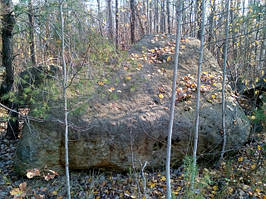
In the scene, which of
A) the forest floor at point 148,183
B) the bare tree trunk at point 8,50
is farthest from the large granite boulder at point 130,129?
the bare tree trunk at point 8,50

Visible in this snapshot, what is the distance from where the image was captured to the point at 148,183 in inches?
146

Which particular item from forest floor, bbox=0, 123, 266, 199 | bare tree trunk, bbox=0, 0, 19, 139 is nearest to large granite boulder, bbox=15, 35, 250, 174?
forest floor, bbox=0, 123, 266, 199

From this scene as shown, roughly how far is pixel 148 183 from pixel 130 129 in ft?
3.29

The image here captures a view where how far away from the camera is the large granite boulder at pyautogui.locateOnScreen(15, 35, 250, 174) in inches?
146

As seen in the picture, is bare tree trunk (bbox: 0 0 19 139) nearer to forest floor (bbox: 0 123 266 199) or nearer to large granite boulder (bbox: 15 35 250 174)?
large granite boulder (bbox: 15 35 250 174)

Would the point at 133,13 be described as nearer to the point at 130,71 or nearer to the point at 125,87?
the point at 130,71

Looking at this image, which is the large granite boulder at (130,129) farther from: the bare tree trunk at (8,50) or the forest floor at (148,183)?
the bare tree trunk at (8,50)

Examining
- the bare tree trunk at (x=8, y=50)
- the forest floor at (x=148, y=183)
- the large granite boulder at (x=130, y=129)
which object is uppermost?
the bare tree trunk at (x=8, y=50)

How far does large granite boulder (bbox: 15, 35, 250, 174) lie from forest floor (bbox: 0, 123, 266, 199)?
0.21 m

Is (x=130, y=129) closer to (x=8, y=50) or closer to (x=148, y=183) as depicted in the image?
(x=148, y=183)

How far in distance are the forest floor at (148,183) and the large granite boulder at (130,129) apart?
0.21m

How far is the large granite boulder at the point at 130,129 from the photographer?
3.71 metres

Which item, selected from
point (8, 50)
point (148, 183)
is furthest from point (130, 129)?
point (8, 50)

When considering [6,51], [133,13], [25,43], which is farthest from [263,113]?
[133,13]
